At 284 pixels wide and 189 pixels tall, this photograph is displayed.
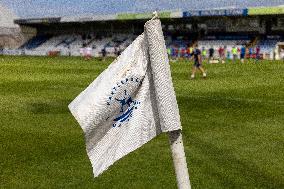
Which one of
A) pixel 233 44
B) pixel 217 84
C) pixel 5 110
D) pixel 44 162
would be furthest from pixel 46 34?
pixel 44 162

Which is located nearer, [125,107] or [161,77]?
[161,77]

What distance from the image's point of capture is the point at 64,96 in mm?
18656

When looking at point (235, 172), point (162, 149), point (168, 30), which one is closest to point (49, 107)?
point (162, 149)

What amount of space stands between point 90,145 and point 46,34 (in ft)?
320

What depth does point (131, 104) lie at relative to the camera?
415 cm

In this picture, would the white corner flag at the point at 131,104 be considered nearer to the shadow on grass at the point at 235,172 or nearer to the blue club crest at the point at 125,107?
the blue club crest at the point at 125,107

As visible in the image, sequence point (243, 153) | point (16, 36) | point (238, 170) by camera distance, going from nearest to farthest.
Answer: point (238, 170), point (243, 153), point (16, 36)

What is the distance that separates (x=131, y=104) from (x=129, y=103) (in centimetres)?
2

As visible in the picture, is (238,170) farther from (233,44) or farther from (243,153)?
(233,44)

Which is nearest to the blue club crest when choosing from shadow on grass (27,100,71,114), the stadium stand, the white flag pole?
the white flag pole

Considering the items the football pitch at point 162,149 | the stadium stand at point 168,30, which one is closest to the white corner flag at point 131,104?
the football pitch at point 162,149

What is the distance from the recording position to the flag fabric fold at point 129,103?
393cm

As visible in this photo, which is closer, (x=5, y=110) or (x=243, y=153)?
(x=243, y=153)

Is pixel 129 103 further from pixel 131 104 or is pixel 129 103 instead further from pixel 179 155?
pixel 179 155
